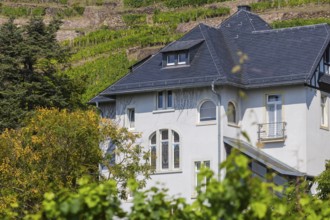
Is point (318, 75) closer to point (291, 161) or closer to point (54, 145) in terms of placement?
point (291, 161)

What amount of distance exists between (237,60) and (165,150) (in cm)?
465

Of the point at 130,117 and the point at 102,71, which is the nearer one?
the point at 130,117

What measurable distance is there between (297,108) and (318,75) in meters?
1.91

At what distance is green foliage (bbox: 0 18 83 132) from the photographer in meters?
53.8

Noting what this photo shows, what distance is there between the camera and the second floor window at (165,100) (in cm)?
4713

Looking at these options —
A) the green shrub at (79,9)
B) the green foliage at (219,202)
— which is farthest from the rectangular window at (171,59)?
the green shrub at (79,9)

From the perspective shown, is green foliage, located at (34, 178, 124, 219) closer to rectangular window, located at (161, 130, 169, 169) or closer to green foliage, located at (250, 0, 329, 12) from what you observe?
rectangular window, located at (161, 130, 169, 169)

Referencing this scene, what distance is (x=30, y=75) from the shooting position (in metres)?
55.7

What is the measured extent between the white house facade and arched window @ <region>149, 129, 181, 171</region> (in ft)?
0.12

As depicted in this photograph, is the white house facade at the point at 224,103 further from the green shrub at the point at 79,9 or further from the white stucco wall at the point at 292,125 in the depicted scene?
the green shrub at the point at 79,9

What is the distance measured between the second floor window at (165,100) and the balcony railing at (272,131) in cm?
369

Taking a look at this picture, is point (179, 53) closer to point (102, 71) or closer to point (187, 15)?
point (102, 71)

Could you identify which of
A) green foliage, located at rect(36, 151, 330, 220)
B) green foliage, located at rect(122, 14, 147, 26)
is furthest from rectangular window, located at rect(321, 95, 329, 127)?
green foliage, located at rect(122, 14, 147, 26)

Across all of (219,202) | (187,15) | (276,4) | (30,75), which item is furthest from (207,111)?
(187,15)
